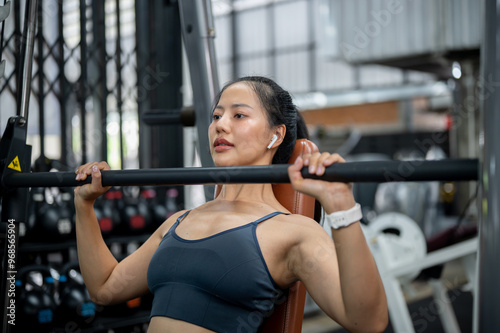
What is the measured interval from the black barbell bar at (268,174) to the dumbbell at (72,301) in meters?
1.55

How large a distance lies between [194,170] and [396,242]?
3069mm

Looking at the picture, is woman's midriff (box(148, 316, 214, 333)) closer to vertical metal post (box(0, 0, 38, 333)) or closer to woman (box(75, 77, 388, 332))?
woman (box(75, 77, 388, 332))

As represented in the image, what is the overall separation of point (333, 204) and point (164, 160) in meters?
2.93

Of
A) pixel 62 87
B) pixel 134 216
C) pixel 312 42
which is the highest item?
pixel 312 42

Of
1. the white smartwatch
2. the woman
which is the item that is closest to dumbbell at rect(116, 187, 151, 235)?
the woman

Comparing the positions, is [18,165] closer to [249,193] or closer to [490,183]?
[249,193]

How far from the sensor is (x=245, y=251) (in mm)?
1282

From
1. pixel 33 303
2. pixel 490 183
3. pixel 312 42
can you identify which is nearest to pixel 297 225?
pixel 490 183

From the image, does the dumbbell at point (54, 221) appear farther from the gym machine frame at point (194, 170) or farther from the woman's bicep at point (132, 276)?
the woman's bicep at point (132, 276)

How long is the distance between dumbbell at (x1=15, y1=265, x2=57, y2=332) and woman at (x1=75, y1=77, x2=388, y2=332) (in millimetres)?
1289

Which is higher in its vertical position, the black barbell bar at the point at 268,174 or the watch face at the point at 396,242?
the black barbell bar at the point at 268,174

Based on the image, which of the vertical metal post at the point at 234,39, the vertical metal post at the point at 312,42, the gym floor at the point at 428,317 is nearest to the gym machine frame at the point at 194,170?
the gym floor at the point at 428,317

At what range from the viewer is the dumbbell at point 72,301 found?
2.81 meters

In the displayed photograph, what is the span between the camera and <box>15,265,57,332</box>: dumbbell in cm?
266
